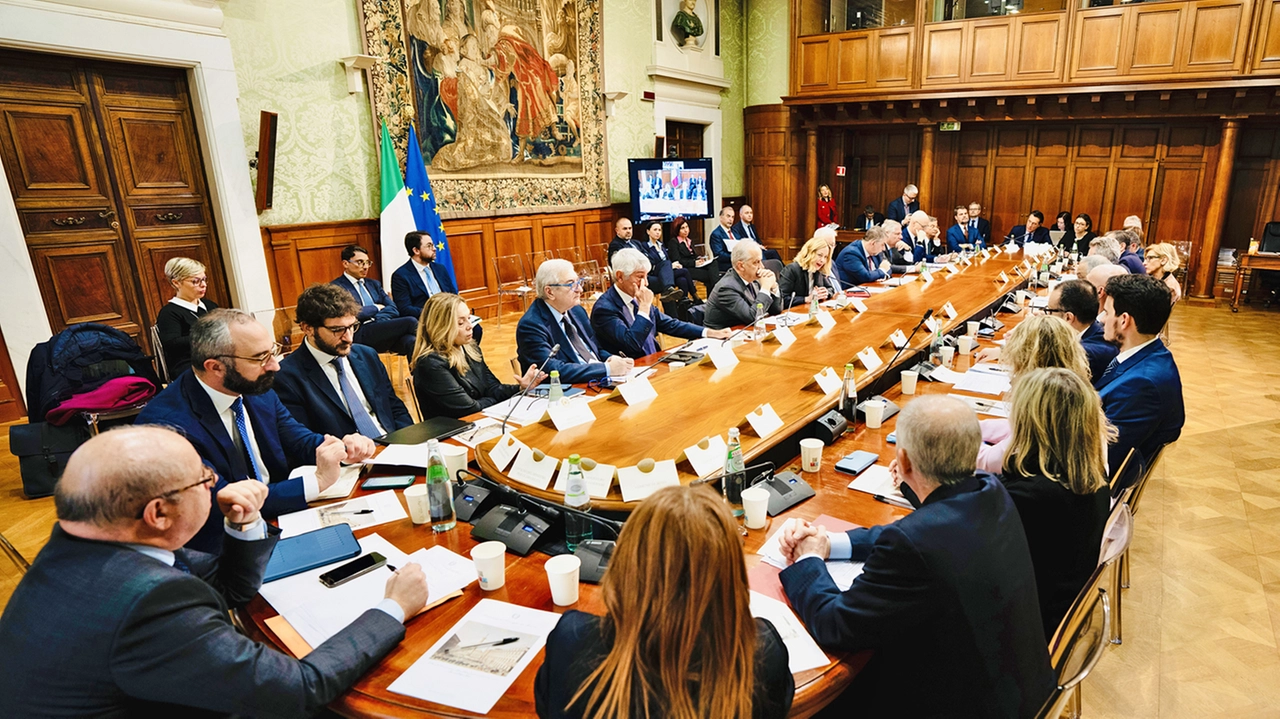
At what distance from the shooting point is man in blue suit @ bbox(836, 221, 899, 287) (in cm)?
677

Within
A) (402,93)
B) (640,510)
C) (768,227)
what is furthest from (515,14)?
(640,510)

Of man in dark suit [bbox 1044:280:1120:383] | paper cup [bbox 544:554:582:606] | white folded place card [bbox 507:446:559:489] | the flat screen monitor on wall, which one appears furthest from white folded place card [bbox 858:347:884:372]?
the flat screen monitor on wall

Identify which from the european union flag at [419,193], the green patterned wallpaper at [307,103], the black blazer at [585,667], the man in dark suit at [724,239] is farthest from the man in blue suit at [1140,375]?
the man in dark suit at [724,239]

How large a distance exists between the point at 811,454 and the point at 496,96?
23.2ft

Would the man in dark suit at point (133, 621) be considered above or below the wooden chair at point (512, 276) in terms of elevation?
above

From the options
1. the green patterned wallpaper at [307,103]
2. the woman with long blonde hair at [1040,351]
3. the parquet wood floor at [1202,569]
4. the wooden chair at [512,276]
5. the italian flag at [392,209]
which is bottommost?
the parquet wood floor at [1202,569]

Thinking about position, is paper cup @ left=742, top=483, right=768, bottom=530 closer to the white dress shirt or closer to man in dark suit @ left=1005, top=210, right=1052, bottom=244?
the white dress shirt

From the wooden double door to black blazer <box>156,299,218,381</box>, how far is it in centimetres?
140

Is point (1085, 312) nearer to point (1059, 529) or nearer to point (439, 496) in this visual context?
point (1059, 529)

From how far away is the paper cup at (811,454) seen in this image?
2344 mm

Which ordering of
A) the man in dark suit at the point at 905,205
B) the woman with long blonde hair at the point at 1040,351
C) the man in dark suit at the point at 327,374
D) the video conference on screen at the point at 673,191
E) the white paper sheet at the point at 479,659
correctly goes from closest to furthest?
the white paper sheet at the point at 479,659, the woman with long blonde hair at the point at 1040,351, the man in dark suit at the point at 327,374, the video conference on screen at the point at 673,191, the man in dark suit at the point at 905,205

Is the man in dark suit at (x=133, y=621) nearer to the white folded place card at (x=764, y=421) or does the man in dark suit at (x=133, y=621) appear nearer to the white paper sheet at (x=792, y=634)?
the white paper sheet at (x=792, y=634)

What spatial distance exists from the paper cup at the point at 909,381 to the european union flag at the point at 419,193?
5.01 m

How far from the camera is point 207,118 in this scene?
5469 millimetres
